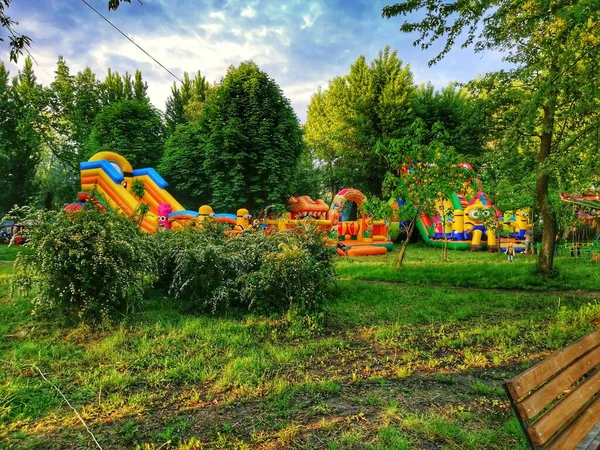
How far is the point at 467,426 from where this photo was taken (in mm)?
2920

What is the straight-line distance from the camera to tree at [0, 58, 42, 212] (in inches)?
889

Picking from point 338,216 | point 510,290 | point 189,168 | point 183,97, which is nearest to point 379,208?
point 510,290

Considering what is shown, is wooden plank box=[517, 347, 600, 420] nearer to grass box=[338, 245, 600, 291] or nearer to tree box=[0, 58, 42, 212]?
grass box=[338, 245, 600, 291]

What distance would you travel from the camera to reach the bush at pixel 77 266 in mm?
5051

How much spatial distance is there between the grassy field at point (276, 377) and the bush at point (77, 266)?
1.12ft

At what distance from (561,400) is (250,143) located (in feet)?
57.4

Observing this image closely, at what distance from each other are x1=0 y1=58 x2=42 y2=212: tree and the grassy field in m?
20.2

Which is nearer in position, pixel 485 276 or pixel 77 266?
pixel 77 266

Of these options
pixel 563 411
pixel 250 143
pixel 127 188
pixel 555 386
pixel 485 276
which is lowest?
pixel 485 276

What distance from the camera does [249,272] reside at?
655 cm

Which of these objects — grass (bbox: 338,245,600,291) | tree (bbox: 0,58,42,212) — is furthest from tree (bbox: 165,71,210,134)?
grass (bbox: 338,245,600,291)

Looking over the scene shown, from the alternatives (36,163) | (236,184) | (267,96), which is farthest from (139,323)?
(36,163)

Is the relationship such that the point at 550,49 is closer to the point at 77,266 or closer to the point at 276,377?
the point at 276,377

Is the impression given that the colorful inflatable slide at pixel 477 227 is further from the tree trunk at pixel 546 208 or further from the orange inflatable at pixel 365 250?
the tree trunk at pixel 546 208
